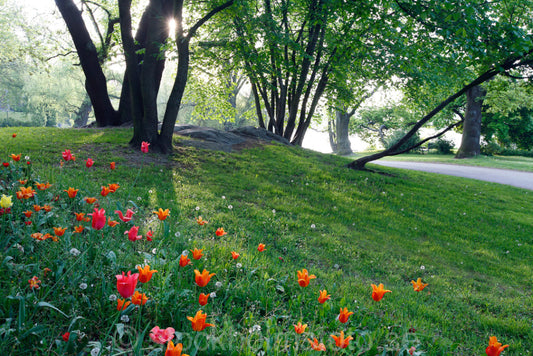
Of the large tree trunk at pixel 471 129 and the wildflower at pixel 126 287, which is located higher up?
the large tree trunk at pixel 471 129

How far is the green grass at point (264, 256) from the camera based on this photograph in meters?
2.19

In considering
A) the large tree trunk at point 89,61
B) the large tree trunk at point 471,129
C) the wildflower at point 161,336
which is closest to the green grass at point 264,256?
the wildflower at point 161,336

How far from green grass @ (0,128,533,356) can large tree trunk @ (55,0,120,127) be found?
1.96 meters

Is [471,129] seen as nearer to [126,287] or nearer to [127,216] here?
[127,216]

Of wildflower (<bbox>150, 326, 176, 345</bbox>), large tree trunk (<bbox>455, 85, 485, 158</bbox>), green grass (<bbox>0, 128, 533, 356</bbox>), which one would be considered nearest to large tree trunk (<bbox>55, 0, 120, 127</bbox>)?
green grass (<bbox>0, 128, 533, 356</bbox>)

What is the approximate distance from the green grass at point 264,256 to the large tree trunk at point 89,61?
1.96 metres

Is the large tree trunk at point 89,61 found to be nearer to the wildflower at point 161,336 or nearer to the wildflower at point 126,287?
the wildflower at point 126,287

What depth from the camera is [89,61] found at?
12.4 m

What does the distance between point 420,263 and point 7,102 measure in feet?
194

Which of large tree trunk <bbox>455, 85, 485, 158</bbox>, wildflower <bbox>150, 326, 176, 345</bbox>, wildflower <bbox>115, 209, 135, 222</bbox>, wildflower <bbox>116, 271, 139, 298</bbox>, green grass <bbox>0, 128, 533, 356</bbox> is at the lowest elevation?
green grass <bbox>0, 128, 533, 356</bbox>

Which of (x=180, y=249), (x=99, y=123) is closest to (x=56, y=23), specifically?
(x=99, y=123)

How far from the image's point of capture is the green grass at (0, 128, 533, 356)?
219cm

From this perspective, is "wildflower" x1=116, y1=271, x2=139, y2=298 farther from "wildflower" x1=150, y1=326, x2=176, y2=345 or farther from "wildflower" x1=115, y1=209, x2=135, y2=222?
"wildflower" x1=115, y1=209, x2=135, y2=222

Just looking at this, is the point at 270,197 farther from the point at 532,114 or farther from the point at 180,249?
the point at 532,114
